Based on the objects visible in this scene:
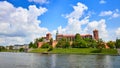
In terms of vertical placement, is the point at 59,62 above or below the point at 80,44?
below

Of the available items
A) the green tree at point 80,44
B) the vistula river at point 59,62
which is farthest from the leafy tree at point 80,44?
the vistula river at point 59,62

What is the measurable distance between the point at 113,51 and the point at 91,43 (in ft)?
123

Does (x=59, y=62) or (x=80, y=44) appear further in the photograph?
(x=80, y=44)

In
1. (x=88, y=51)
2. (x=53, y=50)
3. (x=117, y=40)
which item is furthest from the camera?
(x=53, y=50)

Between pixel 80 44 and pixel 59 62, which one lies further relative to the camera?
pixel 80 44

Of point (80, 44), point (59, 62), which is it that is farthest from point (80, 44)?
point (59, 62)

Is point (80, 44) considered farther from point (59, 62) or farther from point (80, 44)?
point (59, 62)

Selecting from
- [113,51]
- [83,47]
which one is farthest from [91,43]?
[113,51]

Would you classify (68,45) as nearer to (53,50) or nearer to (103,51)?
(53,50)

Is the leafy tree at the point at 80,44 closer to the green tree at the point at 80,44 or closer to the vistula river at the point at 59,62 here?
the green tree at the point at 80,44

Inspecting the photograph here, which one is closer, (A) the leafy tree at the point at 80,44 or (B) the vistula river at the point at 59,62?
(B) the vistula river at the point at 59,62

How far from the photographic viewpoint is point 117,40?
174750mm

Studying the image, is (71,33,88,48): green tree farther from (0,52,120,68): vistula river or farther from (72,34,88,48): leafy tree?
(0,52,120,68): vistula river

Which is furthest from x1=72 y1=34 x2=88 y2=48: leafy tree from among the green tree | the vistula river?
the vistula river
